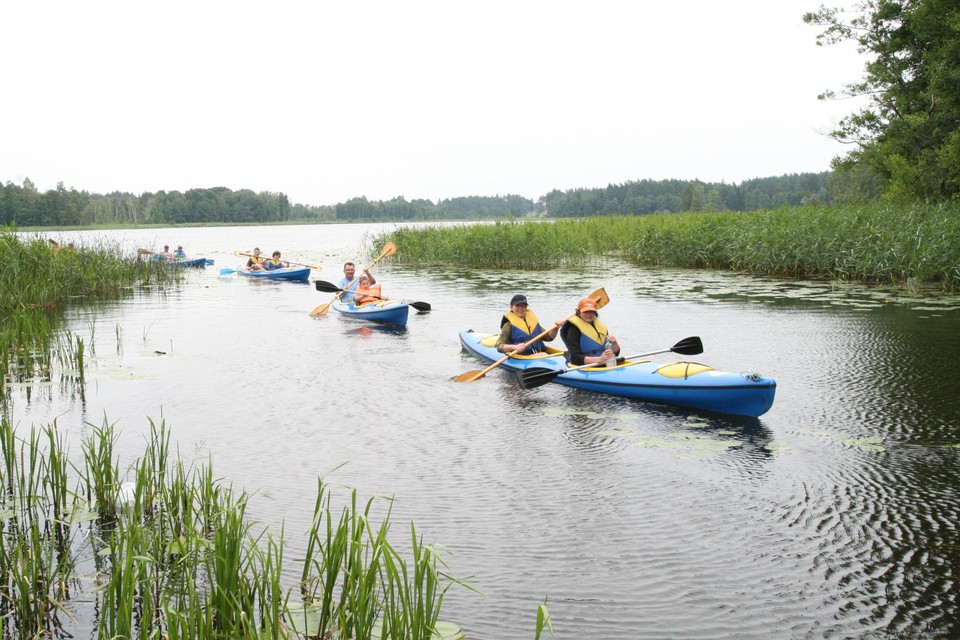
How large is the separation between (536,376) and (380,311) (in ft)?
19.2

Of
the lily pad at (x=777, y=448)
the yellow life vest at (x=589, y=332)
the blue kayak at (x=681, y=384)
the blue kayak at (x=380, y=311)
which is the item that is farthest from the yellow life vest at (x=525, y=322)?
the blue kayak at (x=380, y=311)

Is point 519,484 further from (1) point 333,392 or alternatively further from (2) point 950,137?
(2) point 950,137

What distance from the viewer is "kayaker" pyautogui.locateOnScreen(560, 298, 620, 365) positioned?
8438mm

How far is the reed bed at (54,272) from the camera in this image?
13.4 m

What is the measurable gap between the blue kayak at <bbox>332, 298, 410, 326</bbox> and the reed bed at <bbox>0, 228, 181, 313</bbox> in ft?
16.9

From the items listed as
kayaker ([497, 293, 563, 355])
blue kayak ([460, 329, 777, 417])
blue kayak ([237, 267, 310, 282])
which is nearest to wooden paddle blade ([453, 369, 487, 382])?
kayaker ([497, 293, 563, 355])

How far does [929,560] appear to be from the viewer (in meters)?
4.36

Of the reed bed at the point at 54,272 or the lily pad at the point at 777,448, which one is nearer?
the lily pad at the point at 777,448

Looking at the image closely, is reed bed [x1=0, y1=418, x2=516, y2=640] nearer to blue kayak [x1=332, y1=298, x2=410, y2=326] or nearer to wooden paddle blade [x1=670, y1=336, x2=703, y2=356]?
wooden paddle blade [x1=670, y1=336, x2=703, y2=356]

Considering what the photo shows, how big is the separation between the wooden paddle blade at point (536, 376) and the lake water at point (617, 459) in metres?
0.25

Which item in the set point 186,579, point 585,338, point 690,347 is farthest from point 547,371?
point 186,579

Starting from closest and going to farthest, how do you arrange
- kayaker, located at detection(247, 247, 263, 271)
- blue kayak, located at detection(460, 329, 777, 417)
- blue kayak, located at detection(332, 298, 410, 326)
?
1. blue kayak, located at detection(460, 329, 777, 417)
2. blue kayak, located at detection(332, 298, 410, 326)
3. kayaker, located at detection(247, 247, 263, 271)

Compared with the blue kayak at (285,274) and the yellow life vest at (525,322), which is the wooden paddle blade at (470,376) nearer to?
the yellow life vest at (525,322)

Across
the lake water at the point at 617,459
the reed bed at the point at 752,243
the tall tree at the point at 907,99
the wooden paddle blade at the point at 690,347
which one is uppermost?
the tall tree at the point at 907,99
